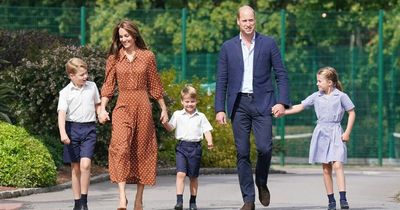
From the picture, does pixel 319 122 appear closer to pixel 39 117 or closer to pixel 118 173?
pixel 118 173

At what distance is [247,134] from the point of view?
523 inches

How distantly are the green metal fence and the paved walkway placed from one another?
708 cm

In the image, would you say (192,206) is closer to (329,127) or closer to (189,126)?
(189,126)

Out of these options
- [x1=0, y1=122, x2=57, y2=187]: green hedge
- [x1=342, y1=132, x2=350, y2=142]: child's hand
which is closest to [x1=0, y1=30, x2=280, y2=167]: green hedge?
[x1=0, y1=122, x2=57, y2=187]: green hedge

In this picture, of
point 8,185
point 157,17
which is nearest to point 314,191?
point 8,185

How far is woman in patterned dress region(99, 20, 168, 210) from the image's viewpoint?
12.8 metres

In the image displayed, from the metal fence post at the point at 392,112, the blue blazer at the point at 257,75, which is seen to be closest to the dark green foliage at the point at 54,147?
the blue blazer at the point at 257,75

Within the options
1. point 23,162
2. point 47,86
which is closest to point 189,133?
point 23,162

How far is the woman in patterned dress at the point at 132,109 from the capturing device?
41.9ft

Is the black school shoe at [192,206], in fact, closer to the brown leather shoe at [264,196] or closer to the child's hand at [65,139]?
the brown leather shoe at [264,196]

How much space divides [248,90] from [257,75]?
173 mm

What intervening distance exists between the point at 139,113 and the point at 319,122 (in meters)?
2.54

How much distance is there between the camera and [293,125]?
27953 millimetres

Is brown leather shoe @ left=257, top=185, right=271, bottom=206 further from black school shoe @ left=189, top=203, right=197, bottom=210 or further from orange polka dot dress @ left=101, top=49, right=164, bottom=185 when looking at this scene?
orange polka dot dress @ left=101, top=49, right=164, bottom=185
